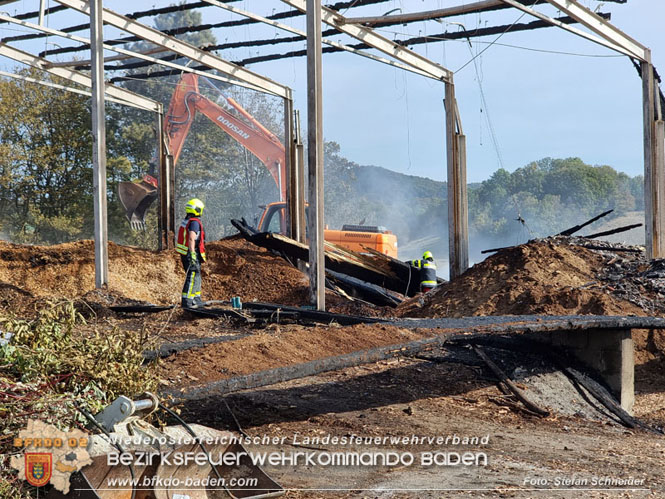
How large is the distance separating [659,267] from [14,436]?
10504 mm

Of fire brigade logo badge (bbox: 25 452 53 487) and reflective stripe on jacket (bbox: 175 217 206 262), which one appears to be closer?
fire brigade logo badge (bbox: 25 452 53 487)

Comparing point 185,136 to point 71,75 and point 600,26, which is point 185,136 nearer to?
point 71,75

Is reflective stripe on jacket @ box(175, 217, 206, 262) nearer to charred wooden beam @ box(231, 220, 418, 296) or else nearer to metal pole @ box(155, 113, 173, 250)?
charred wooden beam @ box(231, 220, 418, 296)

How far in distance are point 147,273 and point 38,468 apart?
36.6 ft

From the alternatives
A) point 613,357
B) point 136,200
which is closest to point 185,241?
point 613,357

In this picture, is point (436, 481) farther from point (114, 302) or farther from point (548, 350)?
point (114, 302)

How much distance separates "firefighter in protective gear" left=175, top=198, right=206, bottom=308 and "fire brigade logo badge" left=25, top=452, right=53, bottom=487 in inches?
280

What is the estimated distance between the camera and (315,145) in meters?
10.3

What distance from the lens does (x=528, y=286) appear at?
11.3 metres

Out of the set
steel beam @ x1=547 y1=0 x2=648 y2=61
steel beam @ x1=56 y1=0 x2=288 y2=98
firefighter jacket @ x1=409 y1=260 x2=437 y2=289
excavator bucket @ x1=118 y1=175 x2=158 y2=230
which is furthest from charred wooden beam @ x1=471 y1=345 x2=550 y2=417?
excavator bucket @ x1=118 y1=175 x2=158 y2=230

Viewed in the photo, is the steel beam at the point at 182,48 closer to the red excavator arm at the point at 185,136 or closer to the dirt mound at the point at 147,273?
the dirt mound at the point at 147,273

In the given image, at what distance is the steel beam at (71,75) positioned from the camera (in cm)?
1501

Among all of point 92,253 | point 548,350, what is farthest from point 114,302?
point 548,350

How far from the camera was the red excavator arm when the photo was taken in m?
19.1
